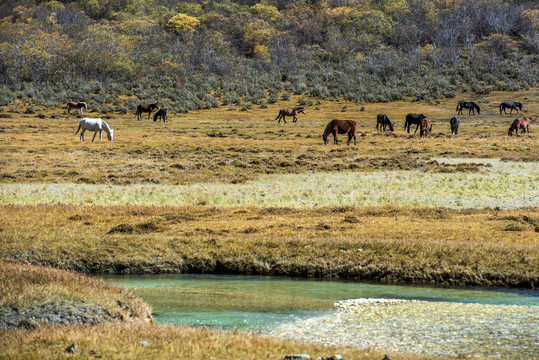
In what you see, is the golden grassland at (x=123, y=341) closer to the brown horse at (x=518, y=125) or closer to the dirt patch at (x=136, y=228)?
the dirt patch at (x=136, y=228)

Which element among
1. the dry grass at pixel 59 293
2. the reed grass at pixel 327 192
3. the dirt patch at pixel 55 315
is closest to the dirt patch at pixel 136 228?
the reed grass at pixel 327 192

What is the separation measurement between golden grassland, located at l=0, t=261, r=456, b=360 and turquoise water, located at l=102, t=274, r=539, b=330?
5.92 feet

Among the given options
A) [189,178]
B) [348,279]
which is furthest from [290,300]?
[189,178]

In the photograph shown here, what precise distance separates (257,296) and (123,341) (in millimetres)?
5887

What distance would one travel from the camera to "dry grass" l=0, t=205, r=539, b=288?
1600 centimetres

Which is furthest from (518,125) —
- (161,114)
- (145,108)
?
(145,108)

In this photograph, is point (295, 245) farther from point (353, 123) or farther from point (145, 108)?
point (145, 108)

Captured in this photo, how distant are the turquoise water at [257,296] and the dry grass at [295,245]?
0.60 metres

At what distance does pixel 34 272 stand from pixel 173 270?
19.2 feet

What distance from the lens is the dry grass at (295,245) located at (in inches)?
630

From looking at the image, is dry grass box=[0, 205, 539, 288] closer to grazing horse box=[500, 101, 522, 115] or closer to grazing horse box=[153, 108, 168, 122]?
grazing horse box=[153, 108, 168, 122]

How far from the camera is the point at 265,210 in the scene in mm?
24469

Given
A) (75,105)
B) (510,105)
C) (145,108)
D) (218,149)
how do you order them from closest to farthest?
(218,149)
(145,108)
(510,105)
(75,105)

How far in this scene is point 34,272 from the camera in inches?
466
